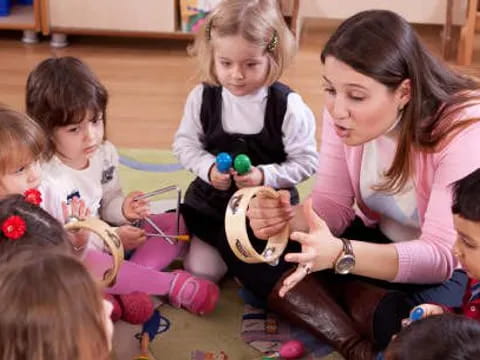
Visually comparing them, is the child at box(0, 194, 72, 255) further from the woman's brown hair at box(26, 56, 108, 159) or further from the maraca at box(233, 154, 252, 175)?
the maraca at box(233, 154, 252, 175)

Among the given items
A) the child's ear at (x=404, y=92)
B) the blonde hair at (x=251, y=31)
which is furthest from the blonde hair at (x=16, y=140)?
the child's ear at (x=404, y=92)

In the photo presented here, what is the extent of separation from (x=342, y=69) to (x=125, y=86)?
153 cm

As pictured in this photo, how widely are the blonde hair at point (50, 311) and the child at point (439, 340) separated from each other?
35cm

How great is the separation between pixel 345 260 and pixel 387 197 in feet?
0.70

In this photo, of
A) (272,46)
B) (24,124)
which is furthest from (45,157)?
(272,46)

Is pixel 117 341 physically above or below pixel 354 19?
below

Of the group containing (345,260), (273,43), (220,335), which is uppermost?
(273,43)

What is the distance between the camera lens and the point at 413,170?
158cm

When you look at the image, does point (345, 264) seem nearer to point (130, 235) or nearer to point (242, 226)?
point (242, 226)

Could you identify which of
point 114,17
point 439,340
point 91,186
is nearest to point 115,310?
point 91,186

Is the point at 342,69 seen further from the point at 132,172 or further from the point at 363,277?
the point at 132,172

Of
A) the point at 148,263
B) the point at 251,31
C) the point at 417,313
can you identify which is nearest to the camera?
the point at 417,313

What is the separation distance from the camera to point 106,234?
156 cm

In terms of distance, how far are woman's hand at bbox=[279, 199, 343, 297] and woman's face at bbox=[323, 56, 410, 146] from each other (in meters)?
0.16
